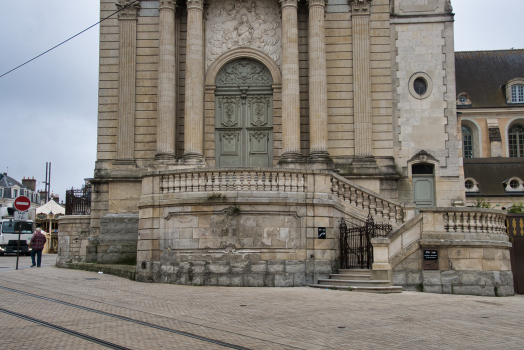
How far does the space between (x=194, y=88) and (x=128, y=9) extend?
16.2 feet

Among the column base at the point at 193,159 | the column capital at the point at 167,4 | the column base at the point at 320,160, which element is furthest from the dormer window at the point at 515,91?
the column base at the point at 193,159

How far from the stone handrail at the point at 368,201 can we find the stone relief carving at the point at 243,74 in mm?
8764

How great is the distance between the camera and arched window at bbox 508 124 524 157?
2110 inches

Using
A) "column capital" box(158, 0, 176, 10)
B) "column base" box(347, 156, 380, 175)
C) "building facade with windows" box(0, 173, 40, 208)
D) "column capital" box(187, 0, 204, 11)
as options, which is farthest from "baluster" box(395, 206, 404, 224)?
"building facade with windows" box(0, 173, 40, 208)

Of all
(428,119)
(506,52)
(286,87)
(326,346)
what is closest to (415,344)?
(326,346)

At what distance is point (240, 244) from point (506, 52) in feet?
157

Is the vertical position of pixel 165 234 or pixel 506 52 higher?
pixel 506 52

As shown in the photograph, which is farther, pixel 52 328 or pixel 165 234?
pixel 165 234

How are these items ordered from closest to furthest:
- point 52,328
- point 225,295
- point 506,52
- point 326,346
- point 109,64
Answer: point 326,346 < point 52,328 < point 225,295 < point 109,64 < point 506,52

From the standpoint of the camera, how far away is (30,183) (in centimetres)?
8669

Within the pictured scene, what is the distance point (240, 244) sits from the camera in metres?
16.4

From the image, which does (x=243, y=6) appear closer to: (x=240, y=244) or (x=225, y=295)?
(x=240, y=244)

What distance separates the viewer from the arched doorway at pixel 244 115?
2534cm

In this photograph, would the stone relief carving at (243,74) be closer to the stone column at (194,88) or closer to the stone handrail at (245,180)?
the stone column at (194,88)
